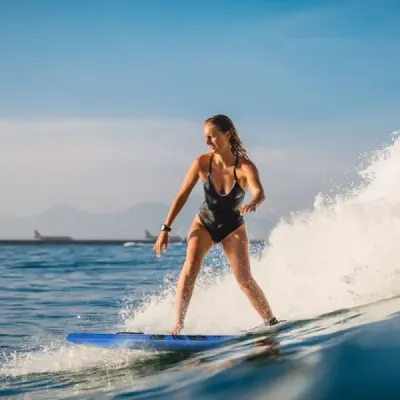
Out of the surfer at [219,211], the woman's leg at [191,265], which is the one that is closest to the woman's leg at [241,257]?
the surfer at [219,211]

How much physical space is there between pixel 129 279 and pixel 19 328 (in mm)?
10308

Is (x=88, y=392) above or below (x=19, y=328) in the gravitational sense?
below

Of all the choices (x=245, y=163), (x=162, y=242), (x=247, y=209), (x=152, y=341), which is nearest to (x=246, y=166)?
(x=245, y=163)

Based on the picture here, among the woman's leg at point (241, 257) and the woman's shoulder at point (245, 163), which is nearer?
the woman's shoulder at point (245, 163)

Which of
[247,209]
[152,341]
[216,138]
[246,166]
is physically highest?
[216,138]

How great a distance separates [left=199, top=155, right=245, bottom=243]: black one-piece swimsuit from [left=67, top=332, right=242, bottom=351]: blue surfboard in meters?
0.91

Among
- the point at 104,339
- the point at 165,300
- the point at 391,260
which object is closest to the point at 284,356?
the point at 104,339

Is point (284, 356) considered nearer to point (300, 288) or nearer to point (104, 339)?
point (104, 339)

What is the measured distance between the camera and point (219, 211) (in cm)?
619

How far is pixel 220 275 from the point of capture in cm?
1037

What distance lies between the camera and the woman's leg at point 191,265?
20.4 ft

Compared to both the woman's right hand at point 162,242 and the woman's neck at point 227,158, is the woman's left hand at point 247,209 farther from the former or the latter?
the woman's right hand at point 162,242

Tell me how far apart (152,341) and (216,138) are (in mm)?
1712

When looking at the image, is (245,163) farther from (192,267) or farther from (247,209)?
(192,267)
